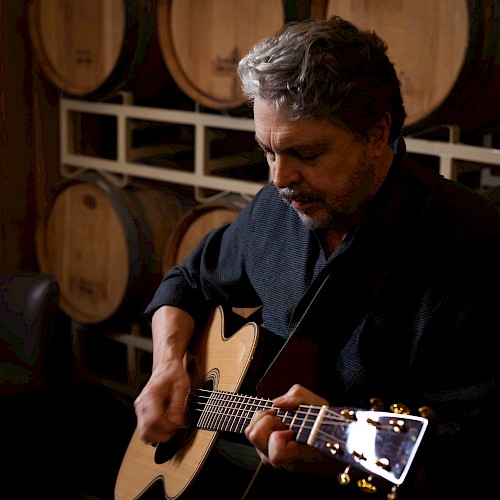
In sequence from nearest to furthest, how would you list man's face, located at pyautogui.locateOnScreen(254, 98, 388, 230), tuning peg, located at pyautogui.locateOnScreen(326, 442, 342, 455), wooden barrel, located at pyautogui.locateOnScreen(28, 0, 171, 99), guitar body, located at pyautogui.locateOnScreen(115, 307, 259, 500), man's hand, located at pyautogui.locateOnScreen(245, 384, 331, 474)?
1. tuning peg, located at pyautogui.locateOnScreen(326, 442, 342, 455)
2. man's hand, located at pyautogui.locateOnScreen(245, 384, 331, 474)
3. man's face, located at pyautogui.locateOnScreen(254, 98, 388, 230)
4. guitar body, located at pyautogui.locateOnScreen(115, 307, 259, 500)
5. wooden barrel, located at pyautogui.locateOnScreen(28, 0, 171, 99)

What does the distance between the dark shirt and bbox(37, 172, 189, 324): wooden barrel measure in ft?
4.44

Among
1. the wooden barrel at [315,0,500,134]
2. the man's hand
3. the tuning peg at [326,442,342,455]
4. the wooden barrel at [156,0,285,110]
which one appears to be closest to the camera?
the tuning peg at [326,442,342,455]

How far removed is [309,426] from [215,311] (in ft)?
2.38

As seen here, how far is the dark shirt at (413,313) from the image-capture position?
1488mm

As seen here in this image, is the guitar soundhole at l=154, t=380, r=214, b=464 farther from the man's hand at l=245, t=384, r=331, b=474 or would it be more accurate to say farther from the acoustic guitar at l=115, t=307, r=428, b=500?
the man's hand at l=245, t=384, r=331, b=474

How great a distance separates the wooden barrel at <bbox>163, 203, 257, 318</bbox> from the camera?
283 centimetres

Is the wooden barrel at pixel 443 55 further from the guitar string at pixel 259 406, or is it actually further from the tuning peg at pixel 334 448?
the tuning peg at pixel 334 448

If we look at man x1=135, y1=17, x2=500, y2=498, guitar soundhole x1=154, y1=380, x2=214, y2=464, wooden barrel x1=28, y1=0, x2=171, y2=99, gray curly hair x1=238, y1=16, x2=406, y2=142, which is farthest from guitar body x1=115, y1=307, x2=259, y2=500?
wooden barrel x1=28, y1=0, x2=171, y2=99

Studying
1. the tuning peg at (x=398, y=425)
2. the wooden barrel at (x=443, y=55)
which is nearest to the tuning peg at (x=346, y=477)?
the tuning peg at (x=398, y=425)

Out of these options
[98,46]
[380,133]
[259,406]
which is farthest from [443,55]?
[98,46]

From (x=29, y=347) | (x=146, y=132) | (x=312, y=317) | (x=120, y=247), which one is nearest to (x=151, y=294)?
(x=120, y=247)

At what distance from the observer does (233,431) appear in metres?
1.72

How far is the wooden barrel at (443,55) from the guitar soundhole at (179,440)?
0.92 m

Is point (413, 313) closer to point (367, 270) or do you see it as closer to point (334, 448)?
point (367, 270)
